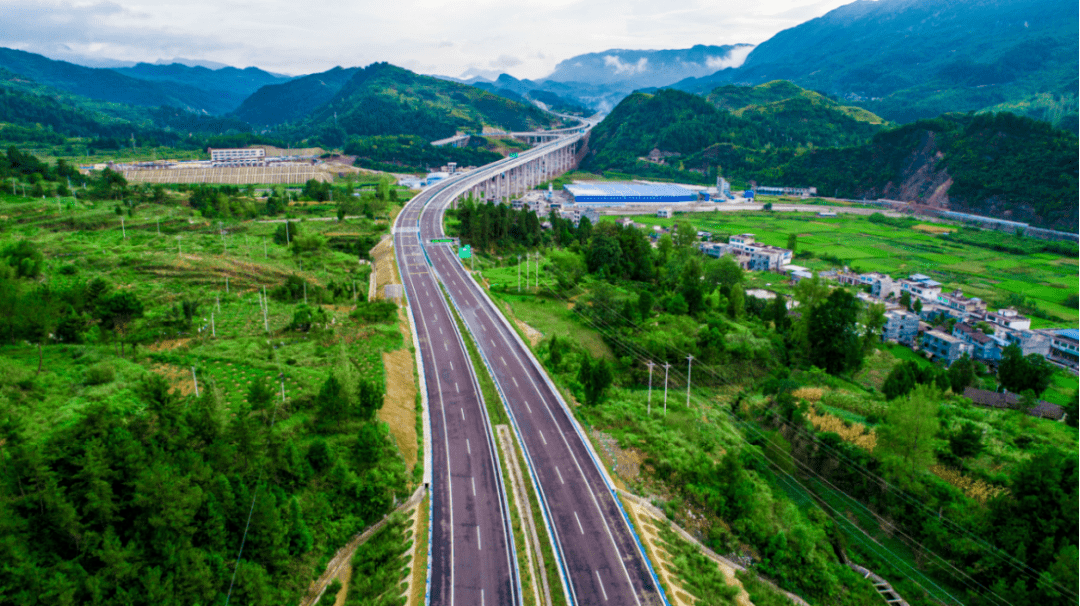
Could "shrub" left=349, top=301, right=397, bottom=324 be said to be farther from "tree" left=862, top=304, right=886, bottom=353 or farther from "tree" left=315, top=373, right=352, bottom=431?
"tree" left=862, top=304, right=886, bottom=353

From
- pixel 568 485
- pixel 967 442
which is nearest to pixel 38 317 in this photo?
pixel 568 485

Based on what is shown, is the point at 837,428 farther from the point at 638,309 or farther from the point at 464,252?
the point at 464,252

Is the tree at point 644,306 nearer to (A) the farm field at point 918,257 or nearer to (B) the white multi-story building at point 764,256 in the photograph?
(B) the white multi-story building at point 764,256

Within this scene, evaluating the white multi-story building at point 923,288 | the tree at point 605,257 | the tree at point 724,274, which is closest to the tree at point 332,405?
the tree at point 605,257

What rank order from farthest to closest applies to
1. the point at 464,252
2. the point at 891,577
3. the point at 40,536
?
the point at 464,252, the point at 891,577, the point at 40,536

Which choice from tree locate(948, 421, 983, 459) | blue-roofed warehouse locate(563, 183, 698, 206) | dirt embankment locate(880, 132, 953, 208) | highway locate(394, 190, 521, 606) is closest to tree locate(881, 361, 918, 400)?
tree locate(948, 421, 983, 459)

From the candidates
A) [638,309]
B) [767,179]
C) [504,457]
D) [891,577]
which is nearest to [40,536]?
[504,457]
